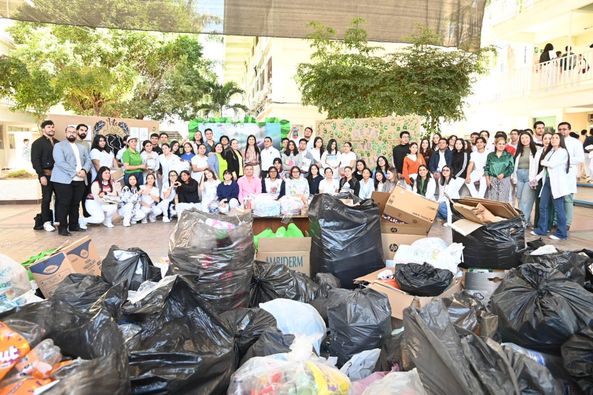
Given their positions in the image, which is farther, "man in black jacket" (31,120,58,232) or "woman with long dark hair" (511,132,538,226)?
"woman with long dark hair" (511,132,538,226)

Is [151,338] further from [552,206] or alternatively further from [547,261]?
[552,206]

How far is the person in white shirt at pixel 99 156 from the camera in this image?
840cm

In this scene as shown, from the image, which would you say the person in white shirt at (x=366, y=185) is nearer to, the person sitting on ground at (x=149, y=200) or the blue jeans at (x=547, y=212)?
the blue jeans at (x=547, y=212)

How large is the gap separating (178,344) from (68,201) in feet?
20.5

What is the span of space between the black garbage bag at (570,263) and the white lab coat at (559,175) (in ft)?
13.5

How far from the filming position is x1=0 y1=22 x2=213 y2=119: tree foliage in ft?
54.9

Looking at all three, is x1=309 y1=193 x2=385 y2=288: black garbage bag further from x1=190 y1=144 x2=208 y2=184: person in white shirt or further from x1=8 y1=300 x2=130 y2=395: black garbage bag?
x1=190 y1=144 x2=208 y2=184: person in white shirt

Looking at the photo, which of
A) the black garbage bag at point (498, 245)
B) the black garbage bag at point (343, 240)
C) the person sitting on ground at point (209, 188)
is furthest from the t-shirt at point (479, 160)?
the black garbage bag at point (343, 240)

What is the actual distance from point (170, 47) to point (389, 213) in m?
16.9

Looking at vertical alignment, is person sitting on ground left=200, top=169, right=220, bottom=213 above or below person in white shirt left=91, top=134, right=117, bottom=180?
below

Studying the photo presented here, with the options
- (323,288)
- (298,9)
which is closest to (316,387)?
(323,288)

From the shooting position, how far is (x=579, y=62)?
13109 mm

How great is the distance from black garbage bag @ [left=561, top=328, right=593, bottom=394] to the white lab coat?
5389 mm

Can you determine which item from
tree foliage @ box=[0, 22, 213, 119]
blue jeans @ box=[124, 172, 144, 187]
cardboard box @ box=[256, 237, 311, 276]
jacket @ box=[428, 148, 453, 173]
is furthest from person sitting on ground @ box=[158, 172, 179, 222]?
tree foliage @ box=[0, 22, 213, 119]
